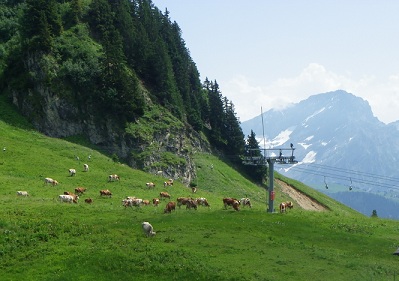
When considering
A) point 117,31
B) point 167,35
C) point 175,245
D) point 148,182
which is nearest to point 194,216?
point 175,245

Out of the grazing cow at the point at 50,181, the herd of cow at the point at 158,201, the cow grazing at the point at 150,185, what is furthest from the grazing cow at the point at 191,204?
the grazing cow at the point at 50,181

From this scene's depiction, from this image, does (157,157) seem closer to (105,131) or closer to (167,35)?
→ (105,131)

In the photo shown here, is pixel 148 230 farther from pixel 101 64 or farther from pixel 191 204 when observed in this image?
pixel 101 64

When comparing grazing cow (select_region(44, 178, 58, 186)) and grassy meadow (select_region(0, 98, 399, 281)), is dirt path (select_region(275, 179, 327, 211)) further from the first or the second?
grazing cow (select_region(44, 178, 58, 186))

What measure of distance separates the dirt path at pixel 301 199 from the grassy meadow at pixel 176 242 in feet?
235

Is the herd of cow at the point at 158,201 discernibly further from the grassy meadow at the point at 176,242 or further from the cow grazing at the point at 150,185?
the cow grazing at the point at 150,185

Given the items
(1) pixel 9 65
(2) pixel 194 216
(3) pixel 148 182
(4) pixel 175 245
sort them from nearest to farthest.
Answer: (4) pixel 175 245 < (2) pixel 194 216 < (3) pixel 148 182 < (1) pixel 9 65

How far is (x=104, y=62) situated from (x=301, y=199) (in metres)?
63.3

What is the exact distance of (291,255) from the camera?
136 feet

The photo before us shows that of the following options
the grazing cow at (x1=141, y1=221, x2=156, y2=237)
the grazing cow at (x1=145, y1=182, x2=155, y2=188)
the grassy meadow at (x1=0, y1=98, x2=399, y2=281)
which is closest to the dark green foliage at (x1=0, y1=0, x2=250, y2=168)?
the grazing cow at (x1=145, y1=182, x2=155, y2=188)

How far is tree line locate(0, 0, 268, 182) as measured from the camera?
102312 millimetres

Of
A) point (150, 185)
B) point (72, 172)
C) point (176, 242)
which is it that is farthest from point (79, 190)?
point (176, 242)

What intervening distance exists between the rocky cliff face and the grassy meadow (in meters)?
30.3

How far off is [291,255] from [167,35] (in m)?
125
